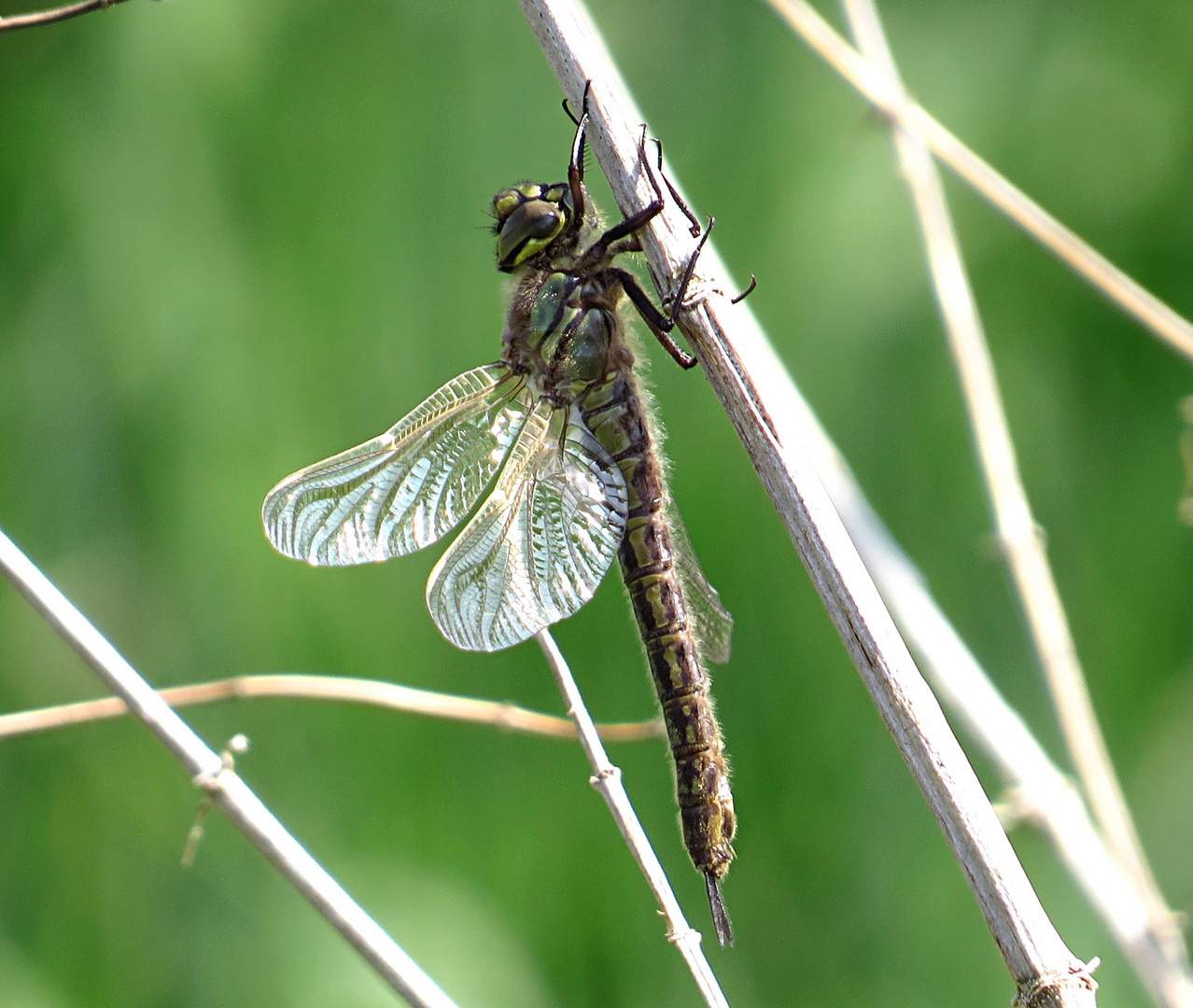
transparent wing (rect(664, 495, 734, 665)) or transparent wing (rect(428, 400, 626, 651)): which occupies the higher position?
transparent wing (rect(428, 400, 626, 651))

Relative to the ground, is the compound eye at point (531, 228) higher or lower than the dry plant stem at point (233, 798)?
higher

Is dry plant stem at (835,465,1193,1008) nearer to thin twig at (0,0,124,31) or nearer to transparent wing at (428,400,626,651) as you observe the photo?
transparent wing at (428,400,626,651)

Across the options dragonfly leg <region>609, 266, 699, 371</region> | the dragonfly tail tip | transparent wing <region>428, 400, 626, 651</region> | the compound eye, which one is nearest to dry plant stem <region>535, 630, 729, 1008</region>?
the dragonfly tail tip

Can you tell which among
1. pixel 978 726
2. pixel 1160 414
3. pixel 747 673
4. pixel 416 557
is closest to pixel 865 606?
pixel 978 726

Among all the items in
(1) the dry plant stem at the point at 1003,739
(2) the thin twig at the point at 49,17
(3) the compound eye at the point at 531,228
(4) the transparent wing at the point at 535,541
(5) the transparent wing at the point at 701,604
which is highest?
(2) the thin twig at the point at 49,17

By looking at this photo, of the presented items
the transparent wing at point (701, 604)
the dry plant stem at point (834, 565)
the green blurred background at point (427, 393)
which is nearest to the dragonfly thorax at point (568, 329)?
the transparent wing at point (701, 604)

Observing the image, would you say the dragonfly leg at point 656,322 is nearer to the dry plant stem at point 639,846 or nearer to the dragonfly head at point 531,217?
the dragonfly head at point 531,217
